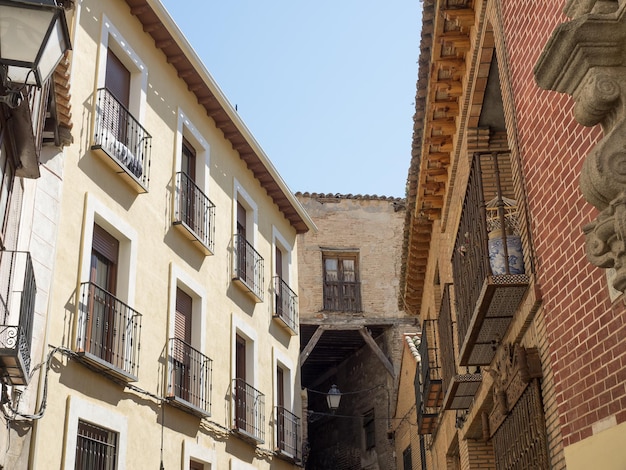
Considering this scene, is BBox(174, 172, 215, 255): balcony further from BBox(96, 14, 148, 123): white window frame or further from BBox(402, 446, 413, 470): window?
BBox(402, 446, 413, 470): window

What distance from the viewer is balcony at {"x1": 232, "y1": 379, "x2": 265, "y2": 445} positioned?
49.6 feet

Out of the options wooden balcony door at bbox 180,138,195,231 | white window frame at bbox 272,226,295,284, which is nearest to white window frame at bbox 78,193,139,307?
wooden balcony door at bbox 180,138,195,231

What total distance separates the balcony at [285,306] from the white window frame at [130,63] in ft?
21.2

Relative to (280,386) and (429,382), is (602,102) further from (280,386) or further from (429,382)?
(280,386)

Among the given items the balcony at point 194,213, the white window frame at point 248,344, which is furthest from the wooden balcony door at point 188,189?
the white window frame at point 248,344

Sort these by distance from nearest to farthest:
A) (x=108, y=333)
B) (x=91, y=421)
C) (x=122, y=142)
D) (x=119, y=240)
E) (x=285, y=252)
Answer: (x=91, y=421)
(x=108, y=333)
(x=119, y=240)
(x=122, y=142)
(x=285, y=252)

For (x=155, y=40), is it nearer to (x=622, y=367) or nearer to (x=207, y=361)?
(x=207, y=361)

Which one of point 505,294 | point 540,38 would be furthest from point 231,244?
point 540,38

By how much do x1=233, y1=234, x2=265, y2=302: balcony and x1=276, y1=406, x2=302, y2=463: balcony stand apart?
2525 millimetres

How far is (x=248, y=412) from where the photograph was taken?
15.7m

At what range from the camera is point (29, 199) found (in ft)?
31.6

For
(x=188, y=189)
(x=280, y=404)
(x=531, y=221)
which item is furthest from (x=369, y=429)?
(x=531, y=221)

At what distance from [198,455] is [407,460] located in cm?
928

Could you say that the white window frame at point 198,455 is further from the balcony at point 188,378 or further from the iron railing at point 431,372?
the iron railing at point 431,372
